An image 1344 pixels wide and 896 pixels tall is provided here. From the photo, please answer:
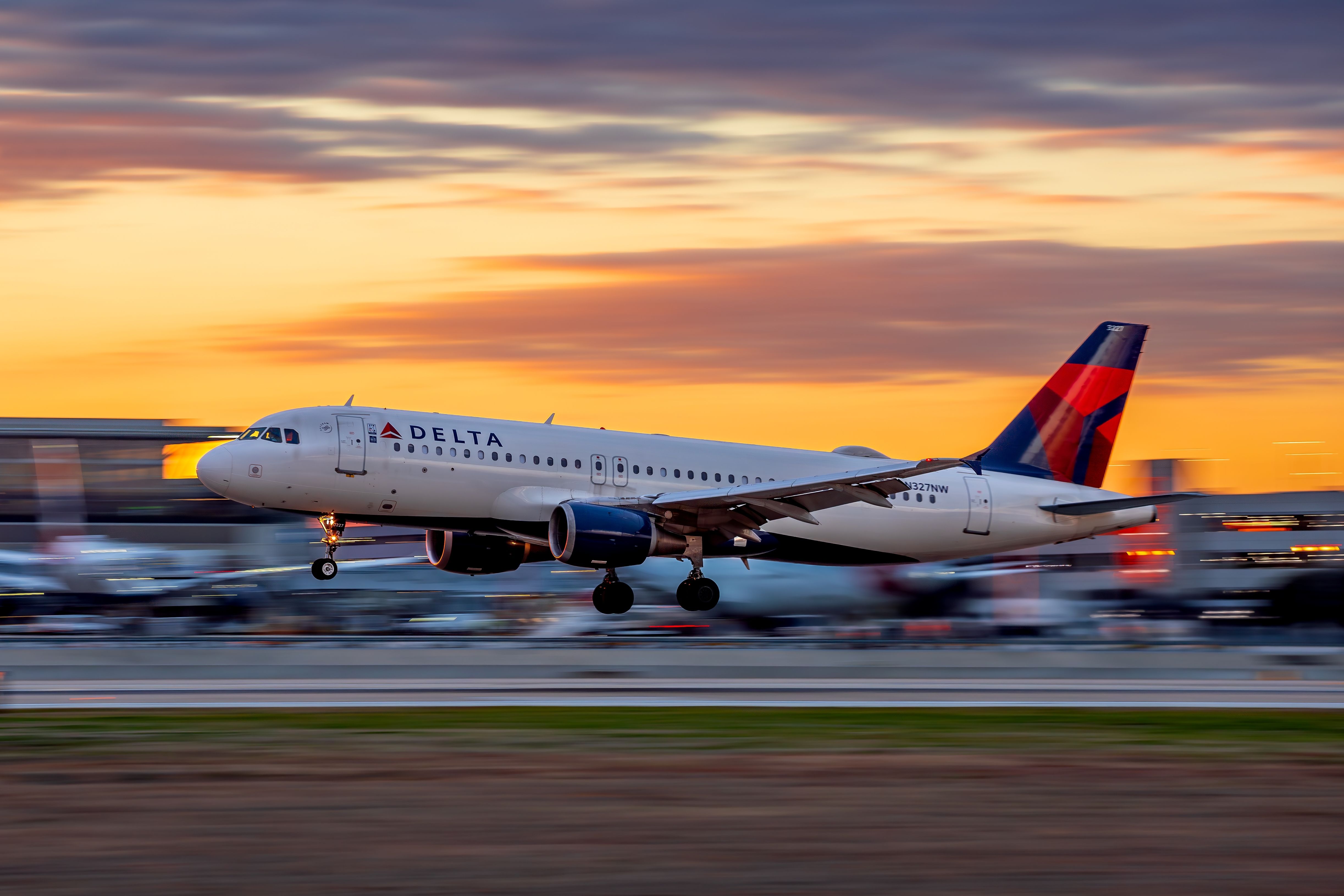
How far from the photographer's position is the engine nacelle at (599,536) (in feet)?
115

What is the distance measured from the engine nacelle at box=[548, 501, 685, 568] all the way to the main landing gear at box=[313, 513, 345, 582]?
5.04 metres

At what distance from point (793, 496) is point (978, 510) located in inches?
305

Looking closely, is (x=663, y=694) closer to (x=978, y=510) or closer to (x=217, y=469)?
(x=217, y=469)

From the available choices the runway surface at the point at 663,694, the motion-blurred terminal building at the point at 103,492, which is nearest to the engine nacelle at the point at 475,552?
the runway surface at the point at 663,694

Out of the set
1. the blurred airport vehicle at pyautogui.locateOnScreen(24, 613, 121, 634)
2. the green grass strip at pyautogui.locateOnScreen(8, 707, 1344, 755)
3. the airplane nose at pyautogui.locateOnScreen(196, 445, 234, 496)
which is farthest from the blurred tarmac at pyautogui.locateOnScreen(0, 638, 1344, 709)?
the blurred airport vehicle at pyautogui.locateOnScreen(24, 613, 121, 634)

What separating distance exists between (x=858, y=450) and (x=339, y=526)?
14.6 metres

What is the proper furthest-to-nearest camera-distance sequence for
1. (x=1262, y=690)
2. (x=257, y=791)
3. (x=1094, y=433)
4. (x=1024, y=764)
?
(x=1094, y=433) → (x=1262, y=690) → (x=1024, y=764) → (x=257, y=791)

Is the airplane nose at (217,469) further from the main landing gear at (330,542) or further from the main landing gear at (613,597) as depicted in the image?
the main landing gear at (613,597)

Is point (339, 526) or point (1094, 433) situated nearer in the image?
point (339, 526)

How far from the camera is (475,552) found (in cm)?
3891

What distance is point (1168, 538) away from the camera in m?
62.4

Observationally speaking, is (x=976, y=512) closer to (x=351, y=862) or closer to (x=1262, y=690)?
(x=1262, y=690)

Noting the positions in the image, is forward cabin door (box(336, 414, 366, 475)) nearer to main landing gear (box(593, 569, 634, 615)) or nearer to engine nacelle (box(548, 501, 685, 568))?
engine nacelle (box(548, 501, 685, 568))

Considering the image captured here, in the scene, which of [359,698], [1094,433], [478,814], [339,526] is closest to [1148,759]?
[478,814]
